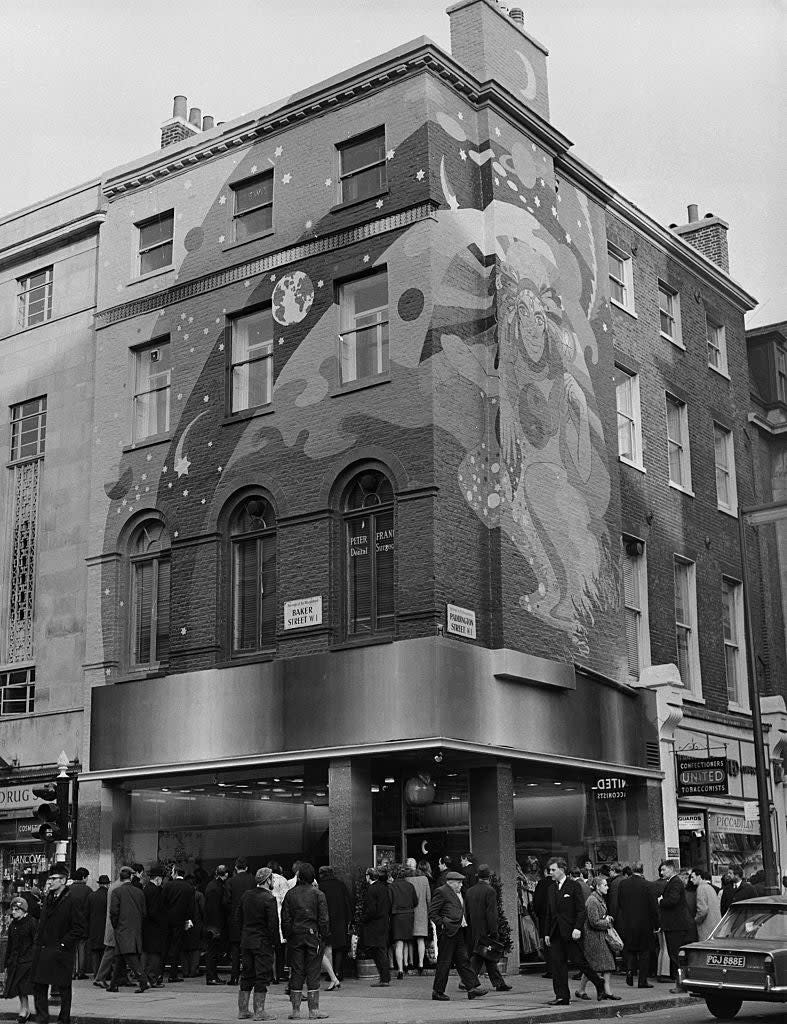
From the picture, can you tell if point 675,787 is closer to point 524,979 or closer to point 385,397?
point 524,979

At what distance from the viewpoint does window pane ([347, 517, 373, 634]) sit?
84.1ft

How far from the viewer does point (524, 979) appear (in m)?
23.6

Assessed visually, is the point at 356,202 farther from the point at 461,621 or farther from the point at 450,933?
the point at 450,933

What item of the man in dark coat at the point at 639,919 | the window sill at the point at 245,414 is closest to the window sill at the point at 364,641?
the window sill at the point at 245,414

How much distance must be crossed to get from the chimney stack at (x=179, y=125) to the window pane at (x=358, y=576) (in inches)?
504

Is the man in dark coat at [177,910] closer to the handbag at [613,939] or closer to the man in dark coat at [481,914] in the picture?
the man in dark coat at [481,914]

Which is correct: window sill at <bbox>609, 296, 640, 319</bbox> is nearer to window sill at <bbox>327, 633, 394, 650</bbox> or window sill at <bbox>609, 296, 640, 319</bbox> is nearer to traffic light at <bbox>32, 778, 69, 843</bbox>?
window sill at <bbox>327, 633, 394, 650</bbox>

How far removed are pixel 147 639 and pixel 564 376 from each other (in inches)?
395

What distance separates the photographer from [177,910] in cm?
2355

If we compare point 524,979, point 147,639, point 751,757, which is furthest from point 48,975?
point 751,757

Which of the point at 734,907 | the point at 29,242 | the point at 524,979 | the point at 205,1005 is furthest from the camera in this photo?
the point at 29,242

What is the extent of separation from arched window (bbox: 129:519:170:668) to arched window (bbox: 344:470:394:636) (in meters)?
4.49

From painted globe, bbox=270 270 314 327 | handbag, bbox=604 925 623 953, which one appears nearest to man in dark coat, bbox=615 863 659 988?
handbag, bbox=604 925 623 953

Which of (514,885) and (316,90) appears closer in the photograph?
(514,885)
